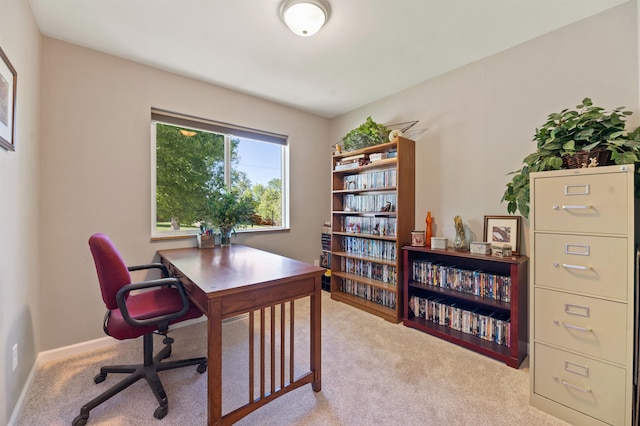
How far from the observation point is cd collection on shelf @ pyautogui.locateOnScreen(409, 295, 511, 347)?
84.2 inches

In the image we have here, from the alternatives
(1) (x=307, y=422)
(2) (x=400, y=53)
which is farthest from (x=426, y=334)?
(2) (x=400, y=53)

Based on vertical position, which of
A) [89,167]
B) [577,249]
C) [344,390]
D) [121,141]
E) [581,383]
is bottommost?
[344,390]

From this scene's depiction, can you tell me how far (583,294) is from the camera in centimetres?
143

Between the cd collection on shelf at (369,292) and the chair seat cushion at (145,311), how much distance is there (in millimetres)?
1988

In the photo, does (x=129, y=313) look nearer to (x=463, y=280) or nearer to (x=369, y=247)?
(x=369, y=247)

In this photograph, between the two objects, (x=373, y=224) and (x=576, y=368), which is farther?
(x=373, y=224)

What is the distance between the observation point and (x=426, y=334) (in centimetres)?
247

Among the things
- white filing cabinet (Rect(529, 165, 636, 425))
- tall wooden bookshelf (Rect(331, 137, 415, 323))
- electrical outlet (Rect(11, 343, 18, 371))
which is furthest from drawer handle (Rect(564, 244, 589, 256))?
electrical outlet (Rect(11, 343, 18, 371))

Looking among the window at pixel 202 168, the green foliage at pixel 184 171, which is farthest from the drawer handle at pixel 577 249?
the green foliage at pixel 184 171

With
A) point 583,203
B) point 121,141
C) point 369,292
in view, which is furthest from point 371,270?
point 121,141

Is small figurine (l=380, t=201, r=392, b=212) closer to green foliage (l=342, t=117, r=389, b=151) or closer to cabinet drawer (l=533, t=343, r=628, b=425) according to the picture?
green foliage (l=342, t=117, r=389, b=151)

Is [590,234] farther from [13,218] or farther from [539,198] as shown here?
[13,218]

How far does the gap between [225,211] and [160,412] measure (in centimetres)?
168

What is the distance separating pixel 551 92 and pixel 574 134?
72cm
